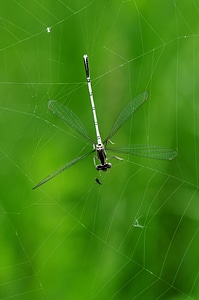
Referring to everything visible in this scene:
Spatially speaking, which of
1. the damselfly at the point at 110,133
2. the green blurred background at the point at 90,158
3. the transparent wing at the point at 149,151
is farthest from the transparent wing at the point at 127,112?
the green blurred background at the point at 90,158

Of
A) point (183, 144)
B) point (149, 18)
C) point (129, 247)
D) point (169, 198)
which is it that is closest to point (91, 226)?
point (129, 247)

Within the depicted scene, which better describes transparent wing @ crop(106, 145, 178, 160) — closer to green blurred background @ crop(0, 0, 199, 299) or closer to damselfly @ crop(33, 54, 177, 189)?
damselfly @ crop(33, 54, 177, 189)

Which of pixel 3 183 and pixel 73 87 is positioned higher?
pixel 73 87

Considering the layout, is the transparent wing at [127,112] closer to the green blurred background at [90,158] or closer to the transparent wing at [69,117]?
the transparent wing at [69,117]

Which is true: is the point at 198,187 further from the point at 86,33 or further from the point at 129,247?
the point at 86,33

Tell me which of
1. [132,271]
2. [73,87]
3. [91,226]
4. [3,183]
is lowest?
[132,271]

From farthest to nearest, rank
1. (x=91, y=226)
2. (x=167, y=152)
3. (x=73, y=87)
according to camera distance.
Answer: (x=73, y=87) → (x=91, y=226) → (x=167, y=152)

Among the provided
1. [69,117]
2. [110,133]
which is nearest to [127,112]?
[110,133]
